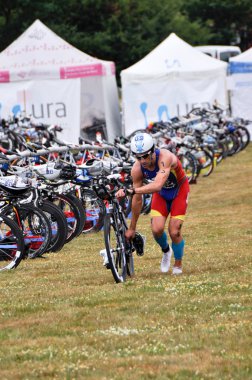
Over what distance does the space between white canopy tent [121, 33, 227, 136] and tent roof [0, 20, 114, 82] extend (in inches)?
52.5

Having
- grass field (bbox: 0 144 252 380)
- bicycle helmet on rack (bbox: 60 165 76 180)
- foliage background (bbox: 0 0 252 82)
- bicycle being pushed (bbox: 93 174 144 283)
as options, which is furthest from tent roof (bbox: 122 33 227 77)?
bicycle being pushed (bbox: 93 174 144 283)

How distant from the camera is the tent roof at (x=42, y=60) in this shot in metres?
31.3

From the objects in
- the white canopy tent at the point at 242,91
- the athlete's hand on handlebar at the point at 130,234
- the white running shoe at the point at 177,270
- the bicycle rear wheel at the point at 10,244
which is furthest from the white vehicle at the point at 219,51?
the athlete's hand on handlebar at the point at 130,234

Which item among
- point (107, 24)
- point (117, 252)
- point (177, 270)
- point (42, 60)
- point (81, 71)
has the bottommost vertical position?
point (107, 24)

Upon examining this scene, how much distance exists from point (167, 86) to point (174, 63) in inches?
29.2

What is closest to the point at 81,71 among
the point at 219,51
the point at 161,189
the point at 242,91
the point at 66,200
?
the point at 242,91

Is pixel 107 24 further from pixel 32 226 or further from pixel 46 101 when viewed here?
pixel 32 226

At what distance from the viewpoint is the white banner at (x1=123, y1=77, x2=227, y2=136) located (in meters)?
32.6

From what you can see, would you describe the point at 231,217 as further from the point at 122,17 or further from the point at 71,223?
the point at 122,17

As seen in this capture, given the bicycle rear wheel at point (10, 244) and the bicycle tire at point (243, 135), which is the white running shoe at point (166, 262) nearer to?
the bicycle rear wheel at point (10, 244)

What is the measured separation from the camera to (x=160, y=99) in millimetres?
32719

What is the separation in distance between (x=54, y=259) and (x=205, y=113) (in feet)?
54.6

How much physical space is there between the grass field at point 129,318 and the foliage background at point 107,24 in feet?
97.2

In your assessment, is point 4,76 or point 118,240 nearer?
point 118,240
